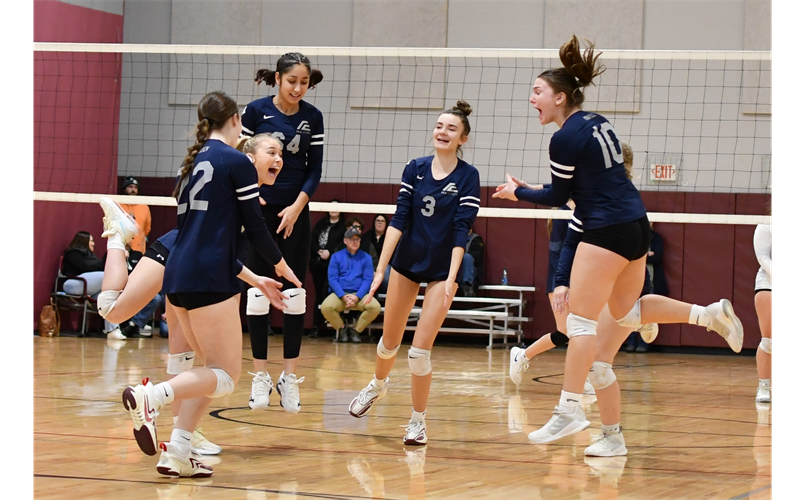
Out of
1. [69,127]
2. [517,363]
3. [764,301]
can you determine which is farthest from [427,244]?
[69,127]

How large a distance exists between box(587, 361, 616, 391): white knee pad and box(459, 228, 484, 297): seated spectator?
22.8 feet

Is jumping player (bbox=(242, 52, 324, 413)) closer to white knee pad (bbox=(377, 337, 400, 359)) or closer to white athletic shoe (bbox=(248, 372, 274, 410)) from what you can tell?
white athletic shoe (bbox=(248, 372, 274, 410))

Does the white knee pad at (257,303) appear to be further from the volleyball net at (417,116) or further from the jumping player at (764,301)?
the volleyball net at (417,116)

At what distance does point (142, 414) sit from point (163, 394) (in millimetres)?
118

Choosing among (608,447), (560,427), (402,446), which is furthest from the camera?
(402,446)

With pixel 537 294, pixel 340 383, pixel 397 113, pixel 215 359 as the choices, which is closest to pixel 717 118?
pixel 537 294

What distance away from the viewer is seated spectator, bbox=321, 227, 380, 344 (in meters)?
11.4

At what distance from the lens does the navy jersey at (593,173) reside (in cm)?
412

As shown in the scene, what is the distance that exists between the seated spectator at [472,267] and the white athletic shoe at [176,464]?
25.6ft

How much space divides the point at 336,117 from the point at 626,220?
8.73 m

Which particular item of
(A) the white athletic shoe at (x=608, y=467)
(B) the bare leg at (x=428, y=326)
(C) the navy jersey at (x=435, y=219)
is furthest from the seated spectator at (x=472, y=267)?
(A) the white athletic shoe at (x=608, y=467)

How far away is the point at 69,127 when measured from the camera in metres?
11.9

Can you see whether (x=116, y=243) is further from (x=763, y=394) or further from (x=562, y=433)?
(x=763, y=394)
